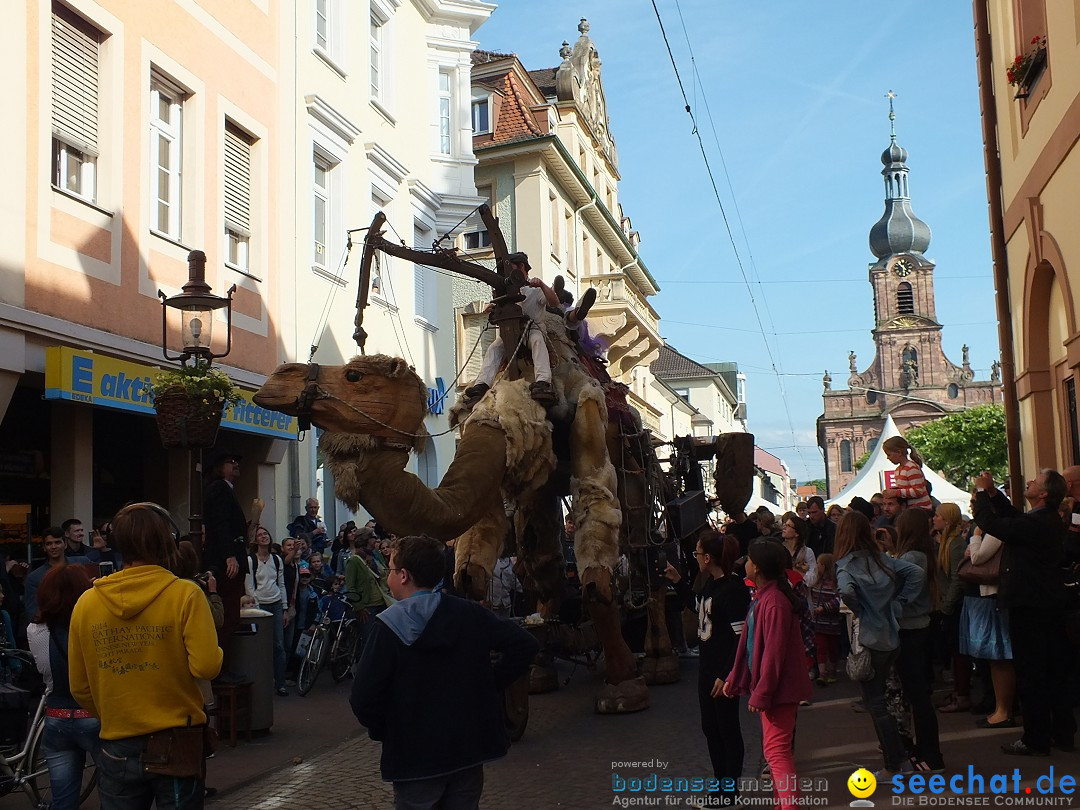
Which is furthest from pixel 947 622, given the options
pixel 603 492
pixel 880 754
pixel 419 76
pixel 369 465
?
pixel 419 76

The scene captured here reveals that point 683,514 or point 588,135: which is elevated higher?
point 588,135

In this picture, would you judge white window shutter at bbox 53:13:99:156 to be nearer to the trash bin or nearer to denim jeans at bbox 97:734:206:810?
the trash bin

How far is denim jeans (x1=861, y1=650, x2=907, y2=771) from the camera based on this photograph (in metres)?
7.07

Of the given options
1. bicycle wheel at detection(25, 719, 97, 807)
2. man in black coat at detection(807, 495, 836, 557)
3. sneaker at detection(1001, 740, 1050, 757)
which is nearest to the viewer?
bicycle wheel at detection(25, 719, 97, 807)

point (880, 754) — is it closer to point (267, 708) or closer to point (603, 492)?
point (603, 492)

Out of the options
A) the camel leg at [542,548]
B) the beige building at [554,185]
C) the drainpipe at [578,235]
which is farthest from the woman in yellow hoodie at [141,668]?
the drainpipe at [578,235]

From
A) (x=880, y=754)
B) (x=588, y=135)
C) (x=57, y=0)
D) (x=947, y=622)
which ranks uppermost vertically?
(x=588, y=135)

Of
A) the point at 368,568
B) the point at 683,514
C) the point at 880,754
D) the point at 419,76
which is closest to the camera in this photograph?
the point at 880,754

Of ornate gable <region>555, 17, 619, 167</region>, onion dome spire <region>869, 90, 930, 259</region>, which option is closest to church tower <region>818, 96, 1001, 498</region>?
onion dome spire <region>869, 90, 930, 259</region>

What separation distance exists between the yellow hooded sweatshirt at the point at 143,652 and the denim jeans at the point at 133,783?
0.20ft

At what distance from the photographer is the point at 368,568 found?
13.4m

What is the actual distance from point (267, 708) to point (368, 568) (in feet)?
12.9

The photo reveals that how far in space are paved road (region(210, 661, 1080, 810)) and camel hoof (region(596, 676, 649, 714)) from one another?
0.32ft

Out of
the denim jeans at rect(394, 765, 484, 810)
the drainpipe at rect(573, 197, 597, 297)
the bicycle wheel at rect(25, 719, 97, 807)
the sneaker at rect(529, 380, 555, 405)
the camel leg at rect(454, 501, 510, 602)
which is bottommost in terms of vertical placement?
the bicycle wheel at rect(25, 719, 97, 807)
